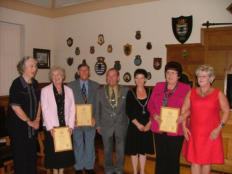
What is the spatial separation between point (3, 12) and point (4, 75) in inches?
59.8

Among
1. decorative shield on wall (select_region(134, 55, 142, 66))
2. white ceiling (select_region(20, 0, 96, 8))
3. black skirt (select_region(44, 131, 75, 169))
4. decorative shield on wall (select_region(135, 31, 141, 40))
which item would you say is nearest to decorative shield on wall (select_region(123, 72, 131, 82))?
decorative shield on wall (select_region(134, 55, 142, 66))

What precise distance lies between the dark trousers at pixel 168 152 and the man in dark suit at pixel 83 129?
3.18 feet

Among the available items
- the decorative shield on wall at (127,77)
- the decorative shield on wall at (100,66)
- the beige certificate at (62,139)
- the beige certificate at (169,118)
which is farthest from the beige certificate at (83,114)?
the decorative shield on wall at (100,66)

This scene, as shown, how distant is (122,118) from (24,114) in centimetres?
119

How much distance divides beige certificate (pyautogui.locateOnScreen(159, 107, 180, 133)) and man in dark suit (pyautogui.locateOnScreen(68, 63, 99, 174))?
3.36ft

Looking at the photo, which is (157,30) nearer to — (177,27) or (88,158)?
(177,27)

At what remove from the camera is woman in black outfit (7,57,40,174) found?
253 cm

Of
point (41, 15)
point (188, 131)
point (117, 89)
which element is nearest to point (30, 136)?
point (117, 89)

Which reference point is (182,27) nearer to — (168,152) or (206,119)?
(206,119)

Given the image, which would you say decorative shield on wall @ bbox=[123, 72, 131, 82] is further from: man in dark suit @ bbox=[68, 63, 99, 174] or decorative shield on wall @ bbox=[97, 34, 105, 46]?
man in dark suit @ bbox=[68, 63, 99, 174]

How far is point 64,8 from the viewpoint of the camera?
6613 millimetres

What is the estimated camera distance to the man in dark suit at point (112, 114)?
2.96 m

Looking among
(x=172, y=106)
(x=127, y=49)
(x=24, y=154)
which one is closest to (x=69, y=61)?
(x=127, y=49)

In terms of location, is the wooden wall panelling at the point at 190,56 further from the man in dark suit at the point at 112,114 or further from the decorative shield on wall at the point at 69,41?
the decorative shield on wall at the point at 69,41
